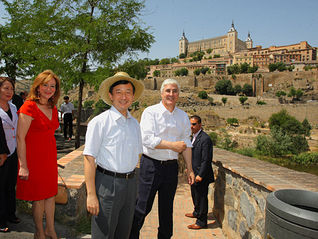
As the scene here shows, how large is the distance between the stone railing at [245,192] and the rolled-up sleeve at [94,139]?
1.60 meters

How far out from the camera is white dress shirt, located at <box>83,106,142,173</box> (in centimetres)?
188

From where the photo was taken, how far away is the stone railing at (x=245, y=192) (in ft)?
8.46

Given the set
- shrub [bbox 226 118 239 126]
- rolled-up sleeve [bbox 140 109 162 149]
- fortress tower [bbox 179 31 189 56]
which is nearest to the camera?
rolled-up sleeve [bbox 140 109 162 149]

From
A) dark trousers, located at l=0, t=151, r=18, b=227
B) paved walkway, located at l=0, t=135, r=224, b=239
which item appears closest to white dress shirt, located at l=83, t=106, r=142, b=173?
paved walkway, located at l=0, t=135, r=224, b=239

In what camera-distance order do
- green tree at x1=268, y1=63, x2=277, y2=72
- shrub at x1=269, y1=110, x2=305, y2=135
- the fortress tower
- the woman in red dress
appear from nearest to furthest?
the woman in red dress < shrub at x1=269, y1=110, x2=305, y2=135 < green tree at x1=268, y1=63, x2=277, y2=72 < the fortress tower

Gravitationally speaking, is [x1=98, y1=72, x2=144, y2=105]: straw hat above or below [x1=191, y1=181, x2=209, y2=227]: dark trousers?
above

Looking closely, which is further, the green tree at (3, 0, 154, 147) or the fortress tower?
the fortress tower

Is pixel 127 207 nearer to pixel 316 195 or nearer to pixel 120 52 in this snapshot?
pixel 316 195

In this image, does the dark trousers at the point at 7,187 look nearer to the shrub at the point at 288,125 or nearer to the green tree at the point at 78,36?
the green tree at the point at 78,36

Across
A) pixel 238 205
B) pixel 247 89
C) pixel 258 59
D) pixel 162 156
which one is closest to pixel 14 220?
pixel 162 156

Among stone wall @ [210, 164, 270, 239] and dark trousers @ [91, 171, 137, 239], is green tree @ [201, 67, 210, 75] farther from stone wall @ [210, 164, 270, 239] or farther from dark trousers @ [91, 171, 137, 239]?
dark trousers @ [91, 171, 137, 239]

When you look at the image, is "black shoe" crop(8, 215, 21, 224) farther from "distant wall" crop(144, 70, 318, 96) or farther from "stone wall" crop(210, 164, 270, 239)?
"distant wall" crop(144, 70, 318, 96)

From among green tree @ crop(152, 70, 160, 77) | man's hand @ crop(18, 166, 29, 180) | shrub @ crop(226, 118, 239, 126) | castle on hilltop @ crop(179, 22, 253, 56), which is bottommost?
shrub @ crop(226, 118, 239, 126)

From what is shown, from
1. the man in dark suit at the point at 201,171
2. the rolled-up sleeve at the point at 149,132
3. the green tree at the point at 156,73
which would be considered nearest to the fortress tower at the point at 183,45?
the green tree at the point at 156,73
